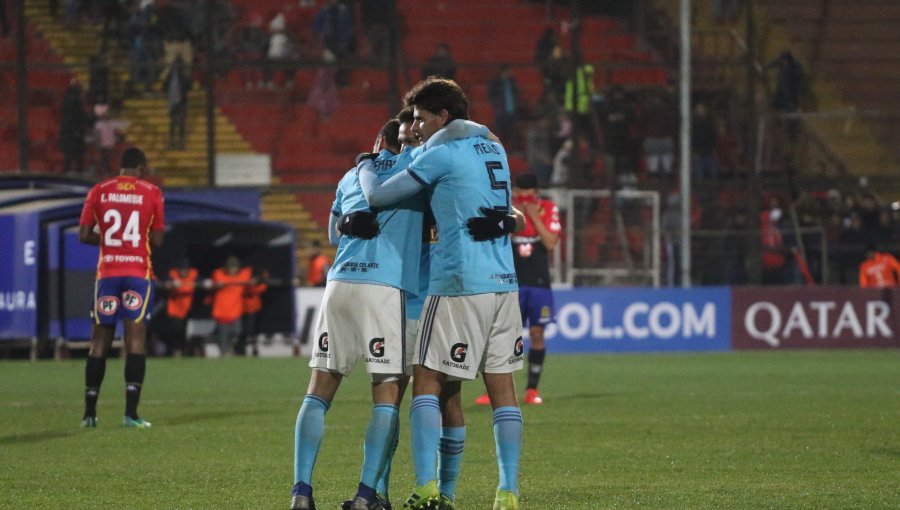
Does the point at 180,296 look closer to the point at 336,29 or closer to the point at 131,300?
the point at 336,29

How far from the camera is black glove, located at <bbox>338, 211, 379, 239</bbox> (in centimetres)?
713

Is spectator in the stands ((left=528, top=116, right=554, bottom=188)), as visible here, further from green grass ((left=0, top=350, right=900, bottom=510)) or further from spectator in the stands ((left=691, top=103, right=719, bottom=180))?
green grass ((left=0, top=350, right=900, bottom=510))

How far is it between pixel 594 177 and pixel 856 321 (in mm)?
5261

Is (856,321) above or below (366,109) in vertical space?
below

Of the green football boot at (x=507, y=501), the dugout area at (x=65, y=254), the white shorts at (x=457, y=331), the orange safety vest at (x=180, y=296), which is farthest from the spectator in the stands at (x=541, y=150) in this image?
the green football boot at (x=507, y=501)

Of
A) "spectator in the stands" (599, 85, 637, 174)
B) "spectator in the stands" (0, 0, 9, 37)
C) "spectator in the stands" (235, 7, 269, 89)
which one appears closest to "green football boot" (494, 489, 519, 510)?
"spectator in the stands" (599, 85, 637, 174)

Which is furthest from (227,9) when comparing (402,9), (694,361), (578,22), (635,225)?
(694,361)

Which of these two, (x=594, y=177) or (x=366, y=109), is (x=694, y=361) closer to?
(x=594, y=177)

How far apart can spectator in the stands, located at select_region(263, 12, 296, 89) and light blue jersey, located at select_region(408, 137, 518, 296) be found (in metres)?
21.7

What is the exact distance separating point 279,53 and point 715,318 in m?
9.92

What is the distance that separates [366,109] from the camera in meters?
28.9

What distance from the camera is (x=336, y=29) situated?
29219 mm

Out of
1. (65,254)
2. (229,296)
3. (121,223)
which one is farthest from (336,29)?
(121,223)

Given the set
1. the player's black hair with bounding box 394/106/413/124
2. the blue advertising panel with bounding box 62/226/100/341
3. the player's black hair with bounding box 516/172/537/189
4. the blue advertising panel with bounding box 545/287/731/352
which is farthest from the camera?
the blue advertising panel with bounding box 545/287/731/352
